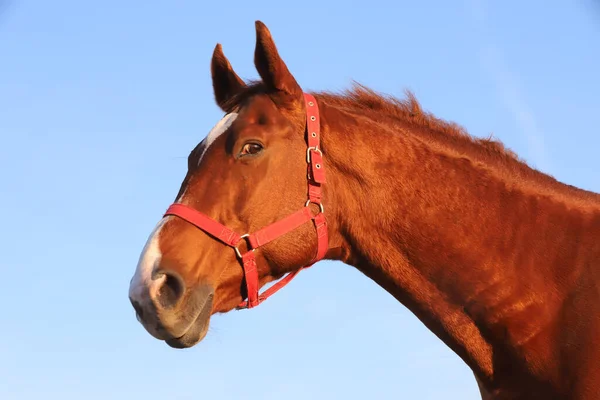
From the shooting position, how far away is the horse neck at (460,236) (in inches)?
203

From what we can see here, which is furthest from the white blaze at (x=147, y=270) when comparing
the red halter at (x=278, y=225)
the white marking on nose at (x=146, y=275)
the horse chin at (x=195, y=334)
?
the horse chin at (x=195, y=334)

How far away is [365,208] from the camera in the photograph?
18.5 feet

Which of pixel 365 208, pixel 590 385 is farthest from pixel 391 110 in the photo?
pixel 590 385

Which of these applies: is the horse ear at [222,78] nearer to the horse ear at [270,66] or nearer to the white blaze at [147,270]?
the horse ear at [270,66]

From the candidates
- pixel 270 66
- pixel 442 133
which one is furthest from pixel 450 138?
pixel 270 66

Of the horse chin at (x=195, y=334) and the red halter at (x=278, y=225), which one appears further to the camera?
the red halter at (x=278, y=225)

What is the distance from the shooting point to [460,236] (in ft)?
17.7

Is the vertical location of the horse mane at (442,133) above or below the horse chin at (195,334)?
above

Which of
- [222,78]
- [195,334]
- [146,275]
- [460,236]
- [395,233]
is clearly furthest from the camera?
[222,78]

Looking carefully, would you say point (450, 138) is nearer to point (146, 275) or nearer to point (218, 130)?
point (218, 130)

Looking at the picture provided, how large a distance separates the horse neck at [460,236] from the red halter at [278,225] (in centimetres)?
14

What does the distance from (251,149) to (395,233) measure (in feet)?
4.41

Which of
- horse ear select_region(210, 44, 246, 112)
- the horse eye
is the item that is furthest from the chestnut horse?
horse ear select_region(210, 44, 246, 112)

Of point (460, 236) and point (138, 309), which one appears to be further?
point (460, 236)
